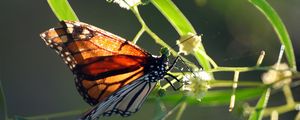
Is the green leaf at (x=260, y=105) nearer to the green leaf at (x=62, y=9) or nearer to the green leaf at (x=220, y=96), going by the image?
the green leaf at (x=220, y=96)

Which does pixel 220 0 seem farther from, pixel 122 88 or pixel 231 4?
pixel 122 88

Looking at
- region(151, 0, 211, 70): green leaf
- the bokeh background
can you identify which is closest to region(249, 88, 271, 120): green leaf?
region(151, 0, 211, 70): green leaf

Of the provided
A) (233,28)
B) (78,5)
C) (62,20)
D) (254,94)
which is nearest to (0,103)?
(62,20)

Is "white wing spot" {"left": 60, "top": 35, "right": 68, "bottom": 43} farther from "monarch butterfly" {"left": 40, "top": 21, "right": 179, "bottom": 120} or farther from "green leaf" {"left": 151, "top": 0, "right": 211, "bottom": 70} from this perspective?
"green leaf" {"left": 151, "top": 0, "right": 211, "bottom": 70}

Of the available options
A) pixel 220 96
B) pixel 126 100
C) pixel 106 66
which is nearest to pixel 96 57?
pixel 106 66

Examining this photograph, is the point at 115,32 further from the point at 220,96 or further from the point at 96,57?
the point at 220,96

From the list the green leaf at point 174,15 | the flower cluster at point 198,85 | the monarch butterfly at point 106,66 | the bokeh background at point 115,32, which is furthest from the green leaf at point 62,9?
the bokeh background at point 115,32
